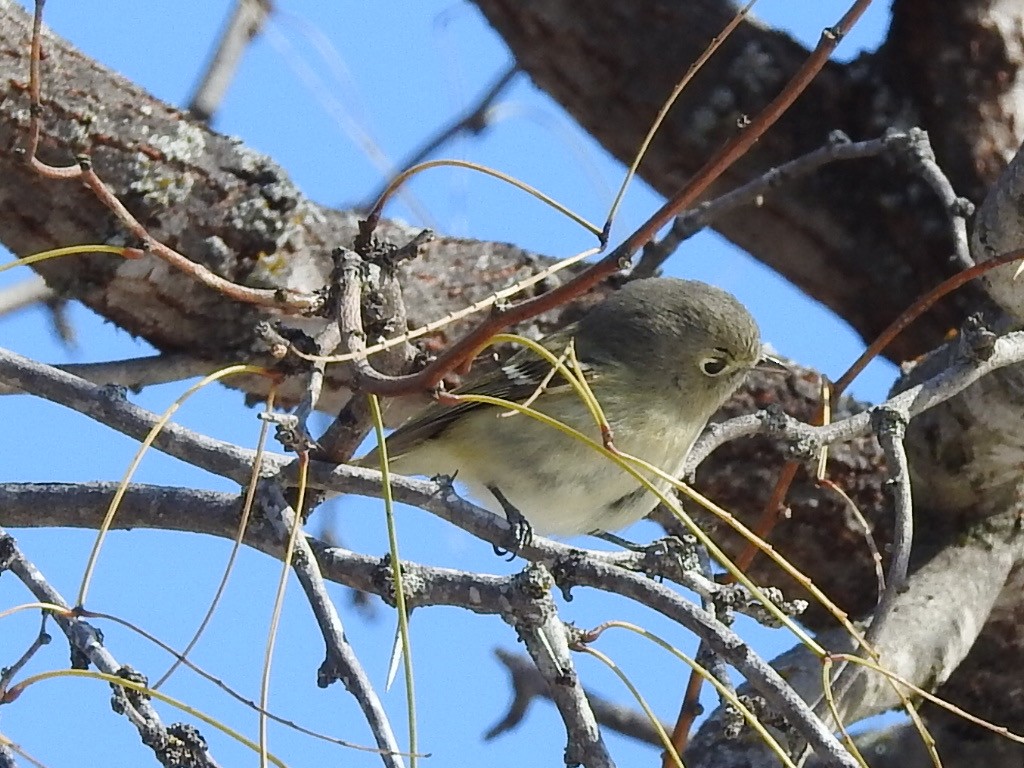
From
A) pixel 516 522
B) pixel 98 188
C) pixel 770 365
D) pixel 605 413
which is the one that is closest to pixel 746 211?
pixel 770 365

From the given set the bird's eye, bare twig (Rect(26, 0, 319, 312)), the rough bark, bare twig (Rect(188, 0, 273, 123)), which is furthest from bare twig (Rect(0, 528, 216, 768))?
bare twig (Rect(188, 0, 273, 123))

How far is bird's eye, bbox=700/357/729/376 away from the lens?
3.18 metres

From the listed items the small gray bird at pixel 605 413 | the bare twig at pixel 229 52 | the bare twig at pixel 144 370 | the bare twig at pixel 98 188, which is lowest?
the bare twig at pixel 98 188

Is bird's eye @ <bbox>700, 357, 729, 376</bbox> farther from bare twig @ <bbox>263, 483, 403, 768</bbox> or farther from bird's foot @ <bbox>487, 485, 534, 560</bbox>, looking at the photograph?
bare twig @ <bbox>263, 483, 403, 768</bbox>

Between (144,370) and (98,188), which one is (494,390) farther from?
(98,188)

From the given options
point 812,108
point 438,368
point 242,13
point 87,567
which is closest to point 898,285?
point 812,108

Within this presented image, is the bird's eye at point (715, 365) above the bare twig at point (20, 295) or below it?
below

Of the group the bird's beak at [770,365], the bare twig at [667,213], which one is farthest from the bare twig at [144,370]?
the bare twig at [667,213]

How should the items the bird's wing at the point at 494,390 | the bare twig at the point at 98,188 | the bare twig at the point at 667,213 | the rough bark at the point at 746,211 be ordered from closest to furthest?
the bare twig at the point at 667,213
the bare twig at the point at 98,188
the bird's wing at the point at 494,390
the rough bark at the point at 746,211

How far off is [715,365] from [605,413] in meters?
0.35

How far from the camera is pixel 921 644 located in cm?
290

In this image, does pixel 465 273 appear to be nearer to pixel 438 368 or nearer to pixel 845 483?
pixel 845 483

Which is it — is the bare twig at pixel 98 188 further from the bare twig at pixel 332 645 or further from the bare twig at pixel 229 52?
the bare twig at pixel 229 52

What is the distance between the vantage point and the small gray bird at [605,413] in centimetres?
287
